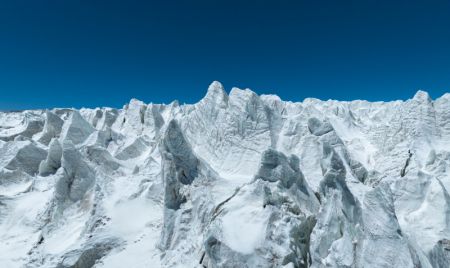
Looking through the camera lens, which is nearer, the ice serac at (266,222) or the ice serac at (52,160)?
the ice serac at (266,222)

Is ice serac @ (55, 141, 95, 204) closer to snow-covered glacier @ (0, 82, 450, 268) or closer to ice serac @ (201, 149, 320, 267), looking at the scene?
snow-covered glacier @ (0, 82, 450, 268)

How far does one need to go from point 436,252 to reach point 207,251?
8.92 m

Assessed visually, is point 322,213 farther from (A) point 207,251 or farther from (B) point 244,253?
(A) point 207,251

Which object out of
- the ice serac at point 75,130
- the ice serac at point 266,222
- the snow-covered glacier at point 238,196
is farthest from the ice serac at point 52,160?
the ice serac at point 266,222

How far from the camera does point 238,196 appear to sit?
15.9 meters

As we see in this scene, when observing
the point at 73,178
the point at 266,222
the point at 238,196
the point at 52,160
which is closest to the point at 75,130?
the point at 52,160

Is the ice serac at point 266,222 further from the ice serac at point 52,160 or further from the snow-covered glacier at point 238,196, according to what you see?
the ice serac at point 52,160

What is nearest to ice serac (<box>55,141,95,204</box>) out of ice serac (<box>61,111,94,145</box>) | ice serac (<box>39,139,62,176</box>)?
ice serac (<box>39,139,62,176</box>)

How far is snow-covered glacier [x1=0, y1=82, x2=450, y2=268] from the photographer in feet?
43.6

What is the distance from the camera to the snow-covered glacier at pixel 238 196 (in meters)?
13.3

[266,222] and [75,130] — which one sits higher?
[75,130]

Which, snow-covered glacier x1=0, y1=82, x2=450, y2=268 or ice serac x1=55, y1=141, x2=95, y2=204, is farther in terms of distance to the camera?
ice serac x1=55, y1=141, x2=95, y2=204

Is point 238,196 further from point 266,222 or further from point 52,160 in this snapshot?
point 52,160

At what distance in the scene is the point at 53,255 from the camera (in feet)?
60.1
